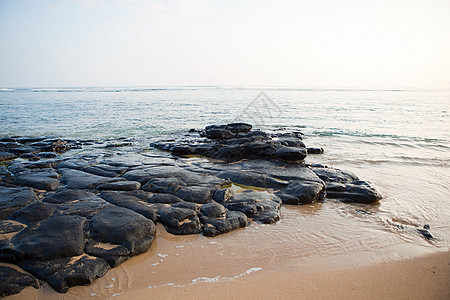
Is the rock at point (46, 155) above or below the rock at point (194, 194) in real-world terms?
below

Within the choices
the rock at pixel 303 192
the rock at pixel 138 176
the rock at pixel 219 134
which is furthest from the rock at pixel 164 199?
the rock at pixel 219 134

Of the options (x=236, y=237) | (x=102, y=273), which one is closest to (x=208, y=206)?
(x=236, y=237)

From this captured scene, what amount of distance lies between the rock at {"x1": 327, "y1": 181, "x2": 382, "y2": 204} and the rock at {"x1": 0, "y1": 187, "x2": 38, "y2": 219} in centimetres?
566

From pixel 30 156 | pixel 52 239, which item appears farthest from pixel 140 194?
pixel 30 156

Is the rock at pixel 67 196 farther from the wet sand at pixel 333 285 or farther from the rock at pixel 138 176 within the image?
the wet sand at pixel 333 285

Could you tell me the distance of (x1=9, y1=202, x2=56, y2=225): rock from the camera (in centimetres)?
407

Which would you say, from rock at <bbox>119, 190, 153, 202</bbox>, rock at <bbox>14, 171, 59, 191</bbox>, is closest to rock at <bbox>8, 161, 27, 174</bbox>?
rock at <bbox>14, 171, 59, 191</bbox>

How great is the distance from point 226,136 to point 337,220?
8031 millimetres

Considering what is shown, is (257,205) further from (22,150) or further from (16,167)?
(22,150)

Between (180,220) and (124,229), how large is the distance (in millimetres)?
859

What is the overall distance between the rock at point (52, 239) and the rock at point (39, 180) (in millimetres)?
2063

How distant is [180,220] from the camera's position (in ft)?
14.3

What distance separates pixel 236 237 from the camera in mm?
4109

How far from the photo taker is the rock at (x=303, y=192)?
219 inches
